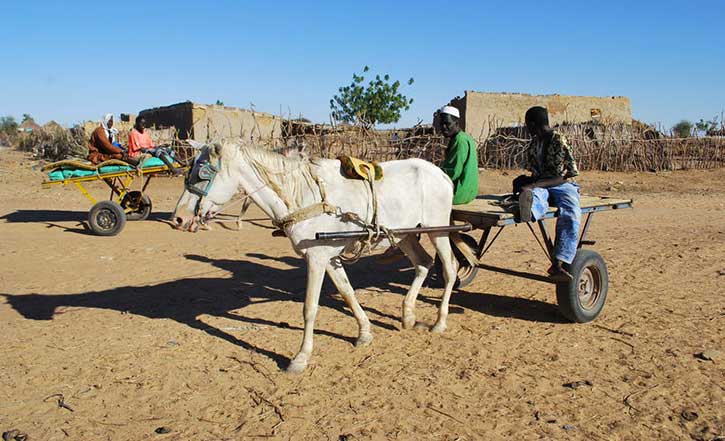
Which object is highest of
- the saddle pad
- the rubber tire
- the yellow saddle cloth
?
the yellow saddle cloth

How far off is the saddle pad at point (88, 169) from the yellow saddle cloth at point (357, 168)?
25.3 ft

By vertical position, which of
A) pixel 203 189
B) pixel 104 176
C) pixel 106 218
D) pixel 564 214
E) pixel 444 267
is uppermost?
pixel 203 189

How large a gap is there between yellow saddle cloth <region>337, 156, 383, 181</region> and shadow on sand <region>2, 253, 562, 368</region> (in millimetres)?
1627

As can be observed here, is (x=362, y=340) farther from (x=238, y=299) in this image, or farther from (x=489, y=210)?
(x=238, y=299)

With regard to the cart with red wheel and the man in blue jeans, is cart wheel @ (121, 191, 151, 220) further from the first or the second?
the man in blue jeans

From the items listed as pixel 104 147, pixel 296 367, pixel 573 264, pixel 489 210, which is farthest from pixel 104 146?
pixel 573 264

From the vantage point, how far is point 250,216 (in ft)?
42.4

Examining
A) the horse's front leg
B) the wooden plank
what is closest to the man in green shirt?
the wooden plank

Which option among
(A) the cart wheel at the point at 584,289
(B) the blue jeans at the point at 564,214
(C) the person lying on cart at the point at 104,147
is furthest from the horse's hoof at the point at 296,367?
(C) the person lying on cart at the point at 104,147

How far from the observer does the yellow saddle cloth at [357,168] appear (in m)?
4.55

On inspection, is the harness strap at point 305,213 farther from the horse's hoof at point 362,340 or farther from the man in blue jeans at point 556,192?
the man in blue jeans at point 556,192

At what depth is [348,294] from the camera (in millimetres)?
4766

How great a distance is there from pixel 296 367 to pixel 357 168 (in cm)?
172

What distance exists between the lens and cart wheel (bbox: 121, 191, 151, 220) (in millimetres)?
11938
